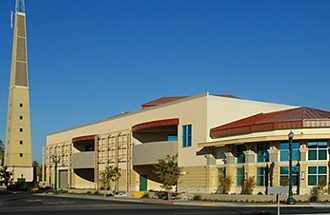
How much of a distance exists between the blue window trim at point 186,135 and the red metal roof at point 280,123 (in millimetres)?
3441

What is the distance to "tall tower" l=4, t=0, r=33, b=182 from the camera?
92.4 metres

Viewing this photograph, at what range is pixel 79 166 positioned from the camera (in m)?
76.6

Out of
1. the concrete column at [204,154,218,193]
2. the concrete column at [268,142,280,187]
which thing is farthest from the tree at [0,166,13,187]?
the concrete column at [268,142,280,187]

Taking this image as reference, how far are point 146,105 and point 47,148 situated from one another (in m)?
29.3

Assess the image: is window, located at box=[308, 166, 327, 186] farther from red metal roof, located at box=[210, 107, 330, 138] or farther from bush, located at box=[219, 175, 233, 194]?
bush, located at box=[219, 175, 233, 194]

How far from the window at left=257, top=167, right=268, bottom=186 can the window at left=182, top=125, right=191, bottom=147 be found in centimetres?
1022

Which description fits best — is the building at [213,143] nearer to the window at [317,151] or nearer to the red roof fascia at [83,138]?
the window at [317,151]

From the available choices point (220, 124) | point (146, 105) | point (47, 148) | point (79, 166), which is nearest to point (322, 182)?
point (220, 124)

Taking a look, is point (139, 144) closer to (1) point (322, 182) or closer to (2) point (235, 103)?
(2) point (235, 103)

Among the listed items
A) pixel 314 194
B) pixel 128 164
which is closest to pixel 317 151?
pixel 314 194

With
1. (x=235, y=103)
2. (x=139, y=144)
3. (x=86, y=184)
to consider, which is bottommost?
(x=86, y=184)

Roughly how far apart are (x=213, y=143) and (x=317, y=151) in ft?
32.2

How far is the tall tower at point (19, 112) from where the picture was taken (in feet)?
303

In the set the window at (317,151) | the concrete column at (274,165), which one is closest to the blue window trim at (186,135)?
the concrete column at (274,165)
